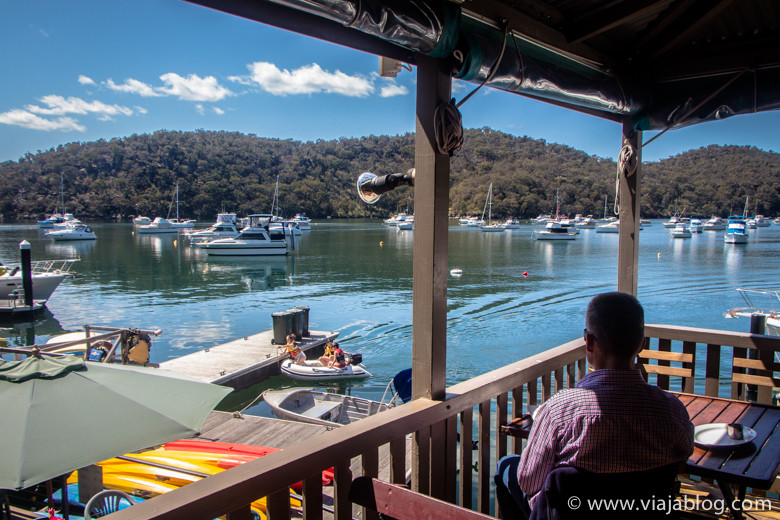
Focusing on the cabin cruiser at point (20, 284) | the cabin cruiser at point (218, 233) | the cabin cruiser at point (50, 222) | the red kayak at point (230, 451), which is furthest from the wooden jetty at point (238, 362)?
the cabin cruiser at point (50, 222)

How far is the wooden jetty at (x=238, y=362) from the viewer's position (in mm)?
9500

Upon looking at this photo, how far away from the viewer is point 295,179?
281 feet

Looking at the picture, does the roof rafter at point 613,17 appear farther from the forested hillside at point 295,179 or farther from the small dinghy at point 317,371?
the forested hillside at point 295,179

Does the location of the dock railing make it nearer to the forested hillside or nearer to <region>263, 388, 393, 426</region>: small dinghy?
<region>263, 388, 393, 426</region>: small dinghy

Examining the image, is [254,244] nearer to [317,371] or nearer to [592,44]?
[317,371]

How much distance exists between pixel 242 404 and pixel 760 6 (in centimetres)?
930

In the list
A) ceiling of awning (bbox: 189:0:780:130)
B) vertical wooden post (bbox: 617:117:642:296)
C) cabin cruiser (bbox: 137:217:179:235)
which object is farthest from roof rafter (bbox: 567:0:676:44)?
cabin cruiser (bbox: 137:217:179:235)

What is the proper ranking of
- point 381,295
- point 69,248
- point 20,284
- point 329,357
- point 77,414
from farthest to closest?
point 69,248
point 381,295
point 20,284
point 329,357
point 77,414

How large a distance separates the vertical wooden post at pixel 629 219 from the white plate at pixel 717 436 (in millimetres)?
1452

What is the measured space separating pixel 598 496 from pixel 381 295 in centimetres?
2161

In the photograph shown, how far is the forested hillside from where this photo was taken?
64.8 metres

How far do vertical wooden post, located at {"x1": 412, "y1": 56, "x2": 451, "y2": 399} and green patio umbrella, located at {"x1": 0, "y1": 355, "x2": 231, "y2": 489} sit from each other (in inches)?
64.1

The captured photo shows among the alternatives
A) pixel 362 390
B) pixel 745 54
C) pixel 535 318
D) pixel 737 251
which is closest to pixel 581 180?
pixel 737 251

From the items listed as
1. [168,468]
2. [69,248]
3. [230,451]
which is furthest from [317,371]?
[69,248]
